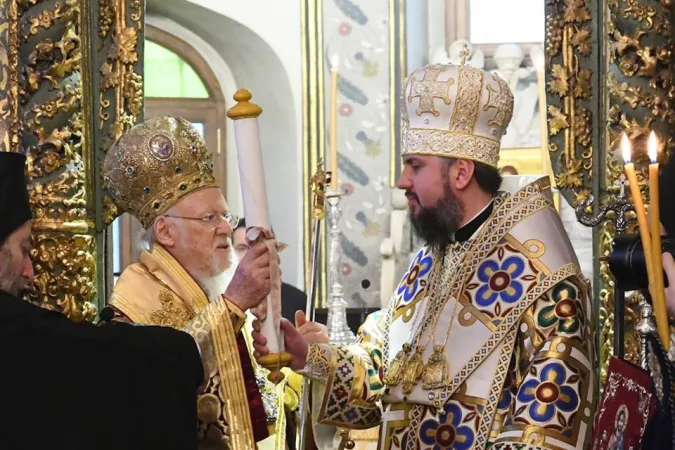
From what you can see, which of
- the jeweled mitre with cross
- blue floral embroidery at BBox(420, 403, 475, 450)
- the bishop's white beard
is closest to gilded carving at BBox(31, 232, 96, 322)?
the bishop's white beard

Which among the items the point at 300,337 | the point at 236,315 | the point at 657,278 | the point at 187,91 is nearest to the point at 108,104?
the point at 300,337

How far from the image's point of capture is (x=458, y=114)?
14.1ft

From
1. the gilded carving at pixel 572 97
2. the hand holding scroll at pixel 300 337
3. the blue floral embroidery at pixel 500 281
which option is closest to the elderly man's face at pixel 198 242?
the hand holding scroll at pixel 300 337

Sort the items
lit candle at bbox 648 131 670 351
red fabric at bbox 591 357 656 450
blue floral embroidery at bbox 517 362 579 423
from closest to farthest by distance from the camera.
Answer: lit candle at bbox 648 131 670 351 < red fabric at bbox 591 357 656 450 < blue floral embroidery at bbox 517 362 579 423

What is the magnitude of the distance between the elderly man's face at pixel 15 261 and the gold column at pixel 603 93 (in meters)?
2.18

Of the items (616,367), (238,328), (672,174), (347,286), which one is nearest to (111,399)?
(238,328)

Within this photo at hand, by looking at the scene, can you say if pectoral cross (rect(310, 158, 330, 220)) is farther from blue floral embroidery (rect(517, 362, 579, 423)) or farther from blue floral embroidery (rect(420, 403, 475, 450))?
blue floral embroidery (rect(517, 362, 579, 423))

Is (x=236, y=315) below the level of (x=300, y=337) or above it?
above

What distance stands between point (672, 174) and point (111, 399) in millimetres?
1598

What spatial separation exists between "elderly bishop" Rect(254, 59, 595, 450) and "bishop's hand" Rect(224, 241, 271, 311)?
0.38 m

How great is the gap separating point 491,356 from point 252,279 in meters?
0.81

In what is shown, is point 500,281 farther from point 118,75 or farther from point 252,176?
point 118,75

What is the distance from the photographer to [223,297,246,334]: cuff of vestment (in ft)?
12.8

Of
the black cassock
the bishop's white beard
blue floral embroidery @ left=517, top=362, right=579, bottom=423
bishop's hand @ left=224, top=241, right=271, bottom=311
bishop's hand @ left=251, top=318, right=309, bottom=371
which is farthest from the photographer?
the bishop's white beard
